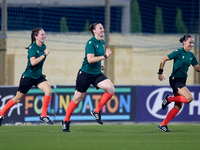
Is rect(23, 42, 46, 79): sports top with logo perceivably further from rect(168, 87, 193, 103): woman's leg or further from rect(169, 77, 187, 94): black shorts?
rect(168, 87, 193, 103): woman's leg

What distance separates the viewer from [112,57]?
21.6 m

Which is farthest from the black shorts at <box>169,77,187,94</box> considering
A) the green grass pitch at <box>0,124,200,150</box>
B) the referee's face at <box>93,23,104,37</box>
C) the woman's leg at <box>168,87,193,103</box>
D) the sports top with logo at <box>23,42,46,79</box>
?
the sports top with logo at <box>23,42,46,79</box>

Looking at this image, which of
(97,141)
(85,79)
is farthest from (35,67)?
(97,141)

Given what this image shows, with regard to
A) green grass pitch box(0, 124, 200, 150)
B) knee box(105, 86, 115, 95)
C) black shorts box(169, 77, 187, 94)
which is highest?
black shorts box(169, 77, 187, 94)

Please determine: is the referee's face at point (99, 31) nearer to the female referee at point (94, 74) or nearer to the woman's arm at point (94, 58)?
the female referee at point (94, 74)

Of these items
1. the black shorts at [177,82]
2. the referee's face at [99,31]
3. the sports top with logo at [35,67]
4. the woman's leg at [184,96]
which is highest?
the referee's face at [99,31]

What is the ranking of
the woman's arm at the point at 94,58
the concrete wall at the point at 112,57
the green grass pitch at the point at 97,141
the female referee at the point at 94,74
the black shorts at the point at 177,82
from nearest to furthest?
the green grass pitch at the point at 97,141, the woman's arm at the point at 94,58, the female referee at the point at 94,74, the black shorts at the point at 177,82, the concrete wall at the point at 112,57

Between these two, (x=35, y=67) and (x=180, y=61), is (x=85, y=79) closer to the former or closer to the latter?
(x=35, y=67)

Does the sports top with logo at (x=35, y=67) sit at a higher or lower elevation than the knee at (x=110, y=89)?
higher

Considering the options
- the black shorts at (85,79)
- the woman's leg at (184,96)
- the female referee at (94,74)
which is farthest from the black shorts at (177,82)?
the black shorts at (85,79)

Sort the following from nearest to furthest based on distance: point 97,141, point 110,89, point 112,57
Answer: point 97,141 → point 110,89 → point 112,57

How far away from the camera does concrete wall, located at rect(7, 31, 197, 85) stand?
20.4 m

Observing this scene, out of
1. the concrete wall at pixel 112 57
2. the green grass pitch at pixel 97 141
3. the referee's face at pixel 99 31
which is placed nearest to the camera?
the green grass pitch at pixel 97 141

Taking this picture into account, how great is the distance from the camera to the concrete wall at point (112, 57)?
803 inches
